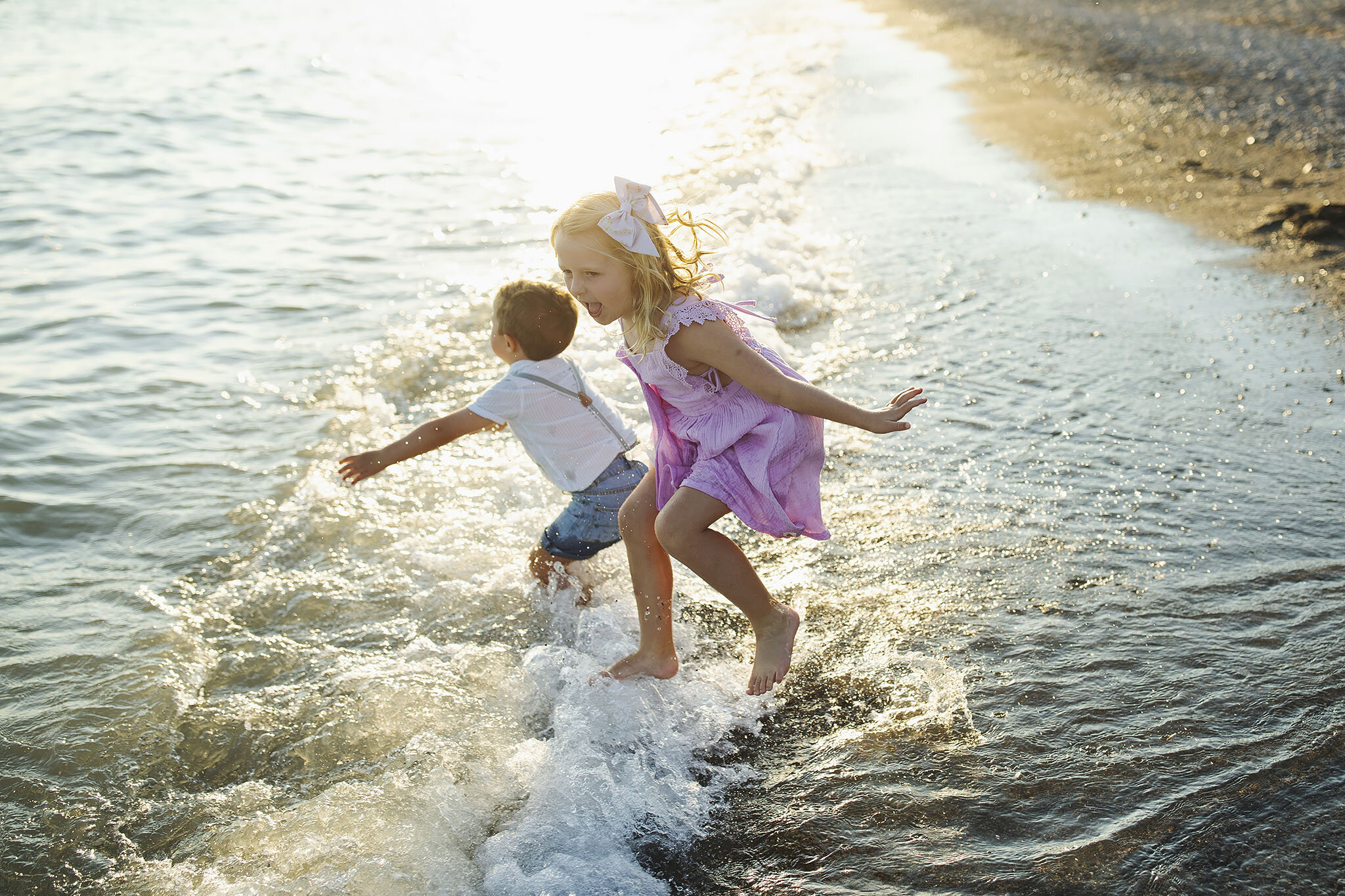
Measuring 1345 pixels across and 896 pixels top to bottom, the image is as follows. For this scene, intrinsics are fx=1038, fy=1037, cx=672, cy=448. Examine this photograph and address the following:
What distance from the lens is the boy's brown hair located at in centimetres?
352

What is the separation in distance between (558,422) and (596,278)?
755 millimetres

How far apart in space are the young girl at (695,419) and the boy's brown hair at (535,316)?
40 centimetres

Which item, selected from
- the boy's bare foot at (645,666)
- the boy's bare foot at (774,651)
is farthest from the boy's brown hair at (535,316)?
the boy's bare foot at (774,651)

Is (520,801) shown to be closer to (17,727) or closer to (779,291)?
(17,727)

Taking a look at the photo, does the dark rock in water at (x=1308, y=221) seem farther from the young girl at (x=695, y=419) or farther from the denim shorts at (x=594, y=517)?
the denim shorts at (x=594, y=517)

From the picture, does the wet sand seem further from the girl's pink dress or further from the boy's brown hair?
the boy's brown hair

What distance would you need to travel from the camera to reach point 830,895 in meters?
2.38

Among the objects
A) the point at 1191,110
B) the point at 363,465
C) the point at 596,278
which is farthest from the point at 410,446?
the point at 1191,110

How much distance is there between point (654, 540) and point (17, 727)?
6.93 feet

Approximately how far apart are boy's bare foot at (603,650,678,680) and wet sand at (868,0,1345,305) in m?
4.96

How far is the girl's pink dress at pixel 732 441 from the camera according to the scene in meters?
3.04

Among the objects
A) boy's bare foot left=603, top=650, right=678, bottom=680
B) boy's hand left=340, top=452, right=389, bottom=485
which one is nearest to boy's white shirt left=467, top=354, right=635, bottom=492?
boy's hand left=340, top=452, right=389, bottom=485

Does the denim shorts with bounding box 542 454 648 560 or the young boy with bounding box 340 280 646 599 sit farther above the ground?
the young boy with bounding box 340 280 646 599

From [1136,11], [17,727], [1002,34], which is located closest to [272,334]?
[17,727]
